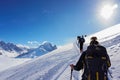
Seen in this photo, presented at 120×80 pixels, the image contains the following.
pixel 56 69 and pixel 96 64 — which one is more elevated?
pixel 56 69

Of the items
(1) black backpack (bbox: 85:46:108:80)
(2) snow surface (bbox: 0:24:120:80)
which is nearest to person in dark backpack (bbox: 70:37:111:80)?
(1) black backpack (bbox: 85:46:108:80)

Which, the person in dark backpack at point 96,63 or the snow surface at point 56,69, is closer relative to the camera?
the person in dark backpack at point 96,63

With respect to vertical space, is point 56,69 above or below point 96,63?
above

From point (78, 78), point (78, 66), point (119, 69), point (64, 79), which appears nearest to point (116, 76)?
point (119, 69)

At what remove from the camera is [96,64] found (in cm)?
553

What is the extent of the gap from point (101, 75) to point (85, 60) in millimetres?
597

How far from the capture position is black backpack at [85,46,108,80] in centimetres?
551

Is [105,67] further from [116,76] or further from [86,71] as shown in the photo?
[116,76]

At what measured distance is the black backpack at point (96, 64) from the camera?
217 inches

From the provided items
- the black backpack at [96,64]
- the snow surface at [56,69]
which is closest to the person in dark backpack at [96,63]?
the black backpack at [96,64]

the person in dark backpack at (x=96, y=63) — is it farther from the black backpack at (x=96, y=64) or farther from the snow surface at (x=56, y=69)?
the snow surface at (x=56, y=69)

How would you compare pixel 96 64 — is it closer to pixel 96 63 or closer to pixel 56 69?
pixel 96 63

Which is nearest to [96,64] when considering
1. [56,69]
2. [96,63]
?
[96,63]

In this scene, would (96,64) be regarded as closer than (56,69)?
Yes
